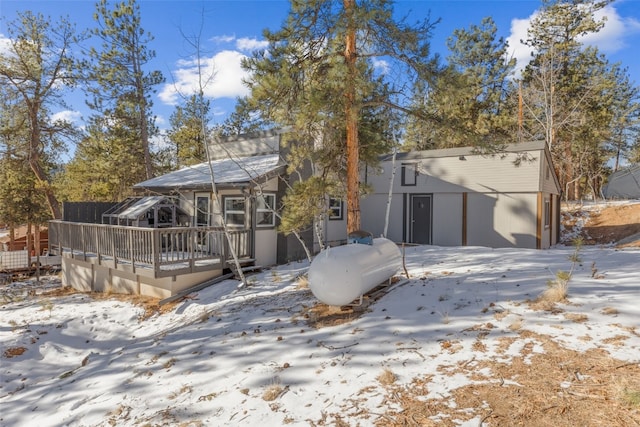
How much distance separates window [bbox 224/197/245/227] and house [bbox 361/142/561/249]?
4667mm

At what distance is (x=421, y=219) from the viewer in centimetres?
1523

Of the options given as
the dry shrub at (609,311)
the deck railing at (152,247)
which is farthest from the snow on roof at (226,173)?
the dry shrub at (609,311)

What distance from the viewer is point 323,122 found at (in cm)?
877

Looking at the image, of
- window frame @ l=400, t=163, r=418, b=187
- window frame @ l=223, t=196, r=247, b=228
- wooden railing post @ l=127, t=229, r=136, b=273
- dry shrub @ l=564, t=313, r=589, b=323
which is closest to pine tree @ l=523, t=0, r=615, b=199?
A: window frame @ l=400, t=163, r=418, b=187

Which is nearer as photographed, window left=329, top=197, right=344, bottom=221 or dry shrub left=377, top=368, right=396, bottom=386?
dry shrub left=377, top=368, right=396, bottom=386

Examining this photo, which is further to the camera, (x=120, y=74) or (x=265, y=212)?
(x=120, y=74)

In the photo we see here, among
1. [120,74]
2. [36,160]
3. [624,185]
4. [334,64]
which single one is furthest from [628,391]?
[624,185]

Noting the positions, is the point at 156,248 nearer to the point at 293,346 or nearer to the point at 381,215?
the point at 293,346

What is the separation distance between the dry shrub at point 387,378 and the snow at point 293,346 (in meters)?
0.07

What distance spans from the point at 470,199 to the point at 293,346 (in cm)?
1124

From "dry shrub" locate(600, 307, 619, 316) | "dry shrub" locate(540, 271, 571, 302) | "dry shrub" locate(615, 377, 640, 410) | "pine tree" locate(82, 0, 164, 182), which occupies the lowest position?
"dry shrub" locate(615, 377, 640, 410)

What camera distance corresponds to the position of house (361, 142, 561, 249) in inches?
513

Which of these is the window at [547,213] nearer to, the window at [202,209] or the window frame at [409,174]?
the window frame at [409,174]

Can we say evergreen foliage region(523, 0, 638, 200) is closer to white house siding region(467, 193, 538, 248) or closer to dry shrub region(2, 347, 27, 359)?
white house siding region(467, 193, 538, 248)
